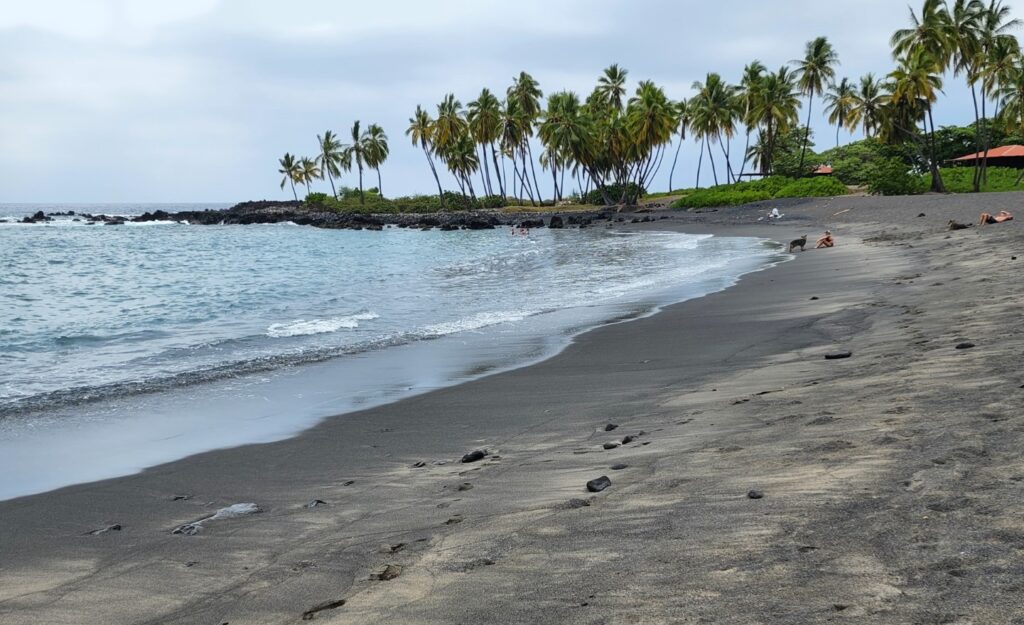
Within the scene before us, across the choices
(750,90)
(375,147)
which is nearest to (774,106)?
(750,90)

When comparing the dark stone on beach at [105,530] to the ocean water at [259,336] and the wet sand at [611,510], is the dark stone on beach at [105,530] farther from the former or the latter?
the ocean water at [259,336]

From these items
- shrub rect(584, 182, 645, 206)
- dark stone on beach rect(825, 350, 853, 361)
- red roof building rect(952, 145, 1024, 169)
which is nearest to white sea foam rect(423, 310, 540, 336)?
dark stone on beach rect(825, 350, 853, 361)

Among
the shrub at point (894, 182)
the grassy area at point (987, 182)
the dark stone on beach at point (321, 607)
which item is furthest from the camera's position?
the grassy area at point (987, 182)

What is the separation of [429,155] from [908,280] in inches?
3556

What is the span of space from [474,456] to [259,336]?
31.1ft

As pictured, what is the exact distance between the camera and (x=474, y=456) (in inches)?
224

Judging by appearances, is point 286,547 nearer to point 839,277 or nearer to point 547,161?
point 839,277

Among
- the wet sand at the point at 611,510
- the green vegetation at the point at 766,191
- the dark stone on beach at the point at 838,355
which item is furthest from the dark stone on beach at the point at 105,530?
the green vegetation at the point at 766,191

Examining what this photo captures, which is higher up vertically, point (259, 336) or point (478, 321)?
point (259, 336)

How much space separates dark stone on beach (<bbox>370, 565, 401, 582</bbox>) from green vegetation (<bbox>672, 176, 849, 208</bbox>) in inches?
2197

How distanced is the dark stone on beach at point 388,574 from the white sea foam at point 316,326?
1101 cm

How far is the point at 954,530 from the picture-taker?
305cm

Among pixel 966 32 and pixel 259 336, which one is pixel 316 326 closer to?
pixel 259 336

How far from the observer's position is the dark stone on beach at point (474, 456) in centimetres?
563
